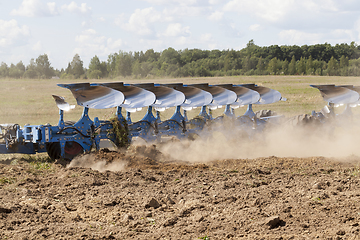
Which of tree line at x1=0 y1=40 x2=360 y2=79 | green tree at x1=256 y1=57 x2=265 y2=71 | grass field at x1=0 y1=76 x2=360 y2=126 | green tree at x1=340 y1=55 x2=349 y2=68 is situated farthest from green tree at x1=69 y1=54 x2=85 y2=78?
green tree at x1=340 y1=55 x2=349 y2=68

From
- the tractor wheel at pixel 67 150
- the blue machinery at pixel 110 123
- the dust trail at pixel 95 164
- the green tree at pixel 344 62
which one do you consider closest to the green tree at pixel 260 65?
the green tree at pixel 344 62

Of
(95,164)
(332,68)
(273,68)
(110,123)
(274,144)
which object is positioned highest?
(273,68)

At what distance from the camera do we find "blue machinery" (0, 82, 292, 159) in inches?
347

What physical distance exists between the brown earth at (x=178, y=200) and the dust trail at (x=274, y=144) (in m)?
1.95

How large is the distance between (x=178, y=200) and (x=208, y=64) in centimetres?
4889

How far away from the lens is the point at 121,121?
9594 millimetres

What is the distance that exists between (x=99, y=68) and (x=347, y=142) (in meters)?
43.9

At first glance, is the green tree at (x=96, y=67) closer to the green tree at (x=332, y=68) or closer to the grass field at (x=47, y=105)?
the grass field at (x=47, y=105)

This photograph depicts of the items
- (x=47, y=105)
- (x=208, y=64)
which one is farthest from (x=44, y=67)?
(x=47, y=105)

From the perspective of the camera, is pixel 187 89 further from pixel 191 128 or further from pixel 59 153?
pixel 59 153

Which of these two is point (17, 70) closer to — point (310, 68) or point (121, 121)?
point (310, 68)

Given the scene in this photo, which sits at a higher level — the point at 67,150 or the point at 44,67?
the point at 44,67

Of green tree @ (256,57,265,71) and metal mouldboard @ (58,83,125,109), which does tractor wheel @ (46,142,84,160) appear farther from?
green tree @ (256,57,265,71)

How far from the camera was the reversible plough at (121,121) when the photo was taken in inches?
347
